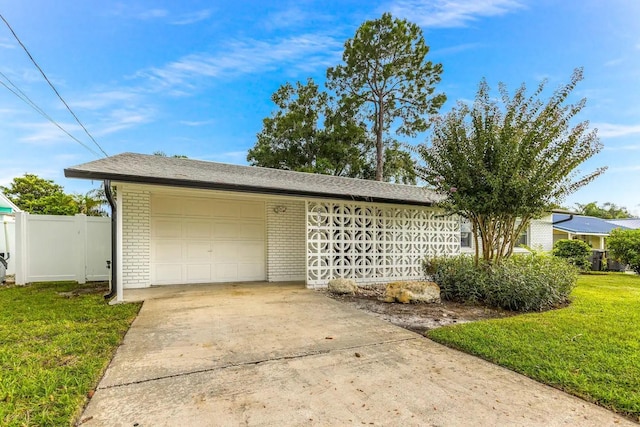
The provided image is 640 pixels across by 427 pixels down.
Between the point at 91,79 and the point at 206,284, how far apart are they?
939cm

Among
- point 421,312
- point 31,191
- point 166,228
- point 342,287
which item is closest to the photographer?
point 421,312

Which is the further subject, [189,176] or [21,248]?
[21,248]

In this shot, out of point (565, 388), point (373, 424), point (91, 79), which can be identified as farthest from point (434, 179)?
point (91, 79)

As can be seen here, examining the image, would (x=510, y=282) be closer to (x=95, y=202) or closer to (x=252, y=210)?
(x=252, y=210)

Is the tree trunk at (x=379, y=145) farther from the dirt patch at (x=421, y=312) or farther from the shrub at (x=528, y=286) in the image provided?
the dirt patch at (x=421, y=312)

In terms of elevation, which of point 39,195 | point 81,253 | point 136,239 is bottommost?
point 81,253

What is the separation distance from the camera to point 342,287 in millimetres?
7684

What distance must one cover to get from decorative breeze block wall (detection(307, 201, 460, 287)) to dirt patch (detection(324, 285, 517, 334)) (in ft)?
4.75

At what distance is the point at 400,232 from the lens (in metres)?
9.68

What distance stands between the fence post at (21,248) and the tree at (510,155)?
34.6ft

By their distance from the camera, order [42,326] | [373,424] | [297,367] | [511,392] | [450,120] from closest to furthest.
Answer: [373,424] < [511,392] < [297,367] < [42,326] < [450,120]

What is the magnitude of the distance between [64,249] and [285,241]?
19.6ft

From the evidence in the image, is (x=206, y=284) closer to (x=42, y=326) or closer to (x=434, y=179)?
(x=42, y=326)

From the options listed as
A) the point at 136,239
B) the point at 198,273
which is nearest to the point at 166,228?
the point at 136,239
